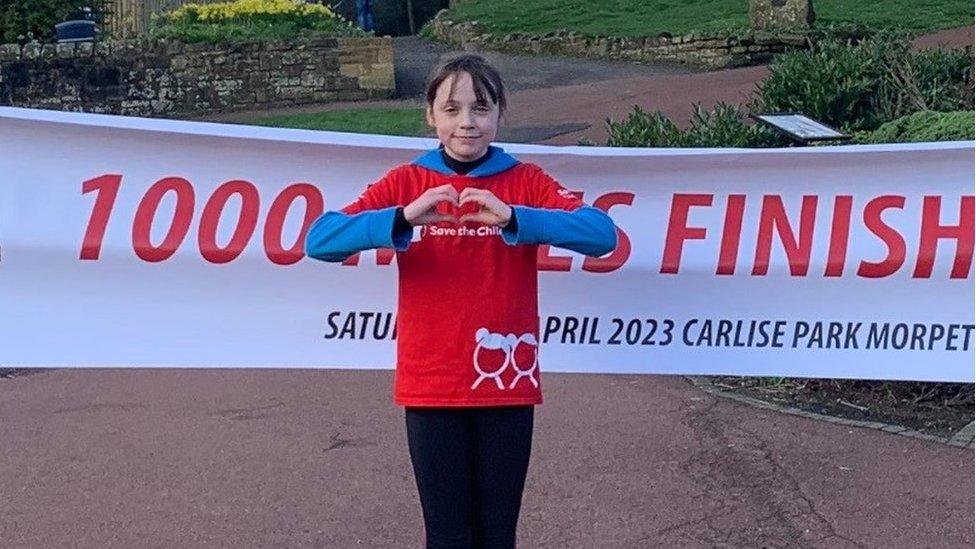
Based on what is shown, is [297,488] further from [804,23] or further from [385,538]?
[804,23]

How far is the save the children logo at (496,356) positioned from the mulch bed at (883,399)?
3.71m

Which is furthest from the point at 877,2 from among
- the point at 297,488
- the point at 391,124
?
the point at 297,488

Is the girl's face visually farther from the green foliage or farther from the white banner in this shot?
the green foliage

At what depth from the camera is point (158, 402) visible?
7.88m

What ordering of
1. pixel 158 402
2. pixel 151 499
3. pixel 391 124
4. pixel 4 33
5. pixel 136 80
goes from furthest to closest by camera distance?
1. pixel 4 33
2. pixel 136 80
3. pixel 391 124
4. pixel 158 402
5. pixel 151 499

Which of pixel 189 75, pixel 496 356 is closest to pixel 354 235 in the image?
pixel 496 356

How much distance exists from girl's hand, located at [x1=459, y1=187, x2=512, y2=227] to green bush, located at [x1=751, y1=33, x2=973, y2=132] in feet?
22.9

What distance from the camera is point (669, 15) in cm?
2745

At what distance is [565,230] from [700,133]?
5842mm

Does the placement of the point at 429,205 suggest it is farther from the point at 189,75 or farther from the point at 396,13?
the point at 396,13

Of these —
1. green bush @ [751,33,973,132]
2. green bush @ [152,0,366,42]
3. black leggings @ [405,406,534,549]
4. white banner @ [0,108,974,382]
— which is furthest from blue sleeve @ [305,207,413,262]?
green bush @ [152,0,366,42]

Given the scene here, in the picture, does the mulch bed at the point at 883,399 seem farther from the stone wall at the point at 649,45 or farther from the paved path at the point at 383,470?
the stone wall at the point at 649,45

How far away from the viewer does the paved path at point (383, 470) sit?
578 cm

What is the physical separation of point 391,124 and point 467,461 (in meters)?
13.1
